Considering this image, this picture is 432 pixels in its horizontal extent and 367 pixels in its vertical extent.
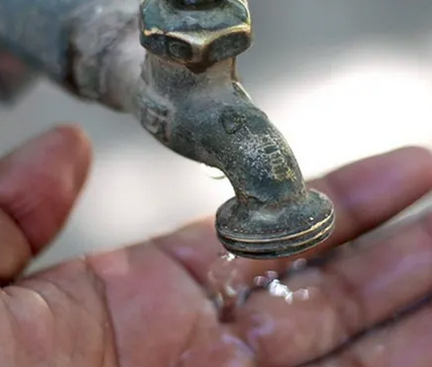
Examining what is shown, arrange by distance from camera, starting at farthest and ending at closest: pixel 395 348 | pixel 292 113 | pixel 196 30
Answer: pixel 292 113 → pixel 395 348 → pixel 196 30

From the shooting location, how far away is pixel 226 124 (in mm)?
Result: 553

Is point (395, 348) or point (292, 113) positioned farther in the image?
point (292, 113)

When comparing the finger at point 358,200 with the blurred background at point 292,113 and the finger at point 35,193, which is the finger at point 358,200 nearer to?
the finger at point 35,193

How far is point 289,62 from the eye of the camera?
122 cm

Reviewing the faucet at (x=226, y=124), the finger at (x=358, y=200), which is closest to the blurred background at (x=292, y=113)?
the finger at (x=358, y=200)

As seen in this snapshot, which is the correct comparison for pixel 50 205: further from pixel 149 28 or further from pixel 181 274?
pixel 149 28

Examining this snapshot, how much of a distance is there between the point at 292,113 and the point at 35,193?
501 millimetres

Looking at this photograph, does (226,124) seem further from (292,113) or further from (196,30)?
(292,113)

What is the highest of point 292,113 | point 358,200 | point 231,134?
point 231,134

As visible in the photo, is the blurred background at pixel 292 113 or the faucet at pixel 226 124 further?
the blurred background at pixel 292 113

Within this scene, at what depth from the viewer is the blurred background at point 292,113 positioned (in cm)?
108

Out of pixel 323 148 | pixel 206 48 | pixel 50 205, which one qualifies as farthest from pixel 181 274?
pixel 323 148

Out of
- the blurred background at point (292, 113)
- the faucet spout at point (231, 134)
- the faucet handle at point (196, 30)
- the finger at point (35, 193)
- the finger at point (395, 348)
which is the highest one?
the faucet handle at point (196, 30)

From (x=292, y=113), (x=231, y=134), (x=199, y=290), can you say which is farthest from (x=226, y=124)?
(x=292, y=113)
